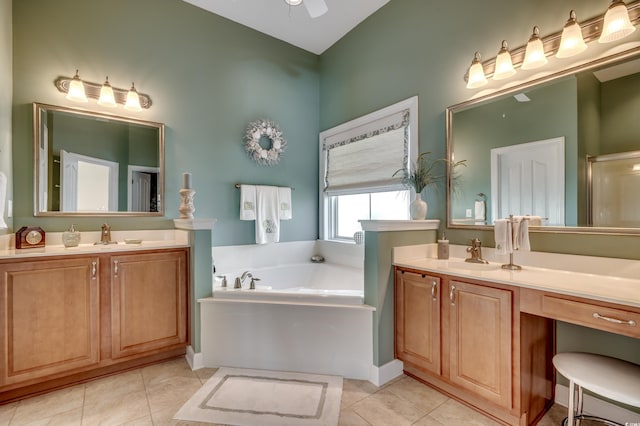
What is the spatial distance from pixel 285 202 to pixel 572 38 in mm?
2707

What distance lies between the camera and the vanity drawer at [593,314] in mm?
1212

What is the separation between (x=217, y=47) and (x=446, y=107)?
2.39 metres

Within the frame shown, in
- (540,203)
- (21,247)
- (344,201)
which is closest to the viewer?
(540,203)

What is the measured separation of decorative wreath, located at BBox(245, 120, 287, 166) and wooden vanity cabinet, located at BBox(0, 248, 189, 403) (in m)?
1.39

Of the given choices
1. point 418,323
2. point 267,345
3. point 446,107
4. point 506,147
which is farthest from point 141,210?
point 506,147

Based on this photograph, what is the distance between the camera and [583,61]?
5.73 ft

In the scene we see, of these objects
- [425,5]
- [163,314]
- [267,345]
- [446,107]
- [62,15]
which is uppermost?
[425,5]

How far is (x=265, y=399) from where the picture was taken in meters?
1.87

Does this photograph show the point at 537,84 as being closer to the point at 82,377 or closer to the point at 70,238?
the point at 70,238

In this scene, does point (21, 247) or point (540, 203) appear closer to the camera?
point (540, 203)

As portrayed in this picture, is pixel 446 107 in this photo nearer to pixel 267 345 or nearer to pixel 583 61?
pixel 583 61

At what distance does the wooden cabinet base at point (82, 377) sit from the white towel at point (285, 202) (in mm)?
1641

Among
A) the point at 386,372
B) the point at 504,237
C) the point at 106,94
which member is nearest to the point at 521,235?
the point at 504,237

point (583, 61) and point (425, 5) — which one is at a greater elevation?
point (425, 5)
